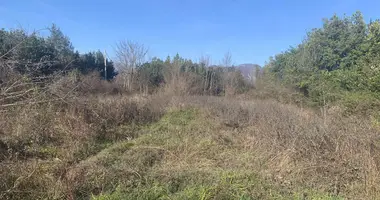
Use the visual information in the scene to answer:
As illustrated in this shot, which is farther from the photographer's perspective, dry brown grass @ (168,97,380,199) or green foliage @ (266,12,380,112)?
green foliage @ (266,12,380,112)

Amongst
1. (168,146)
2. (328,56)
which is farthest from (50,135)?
(328,56)

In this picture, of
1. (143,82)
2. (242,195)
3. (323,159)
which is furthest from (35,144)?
(143,82)

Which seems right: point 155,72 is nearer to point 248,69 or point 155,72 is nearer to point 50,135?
point 248,69

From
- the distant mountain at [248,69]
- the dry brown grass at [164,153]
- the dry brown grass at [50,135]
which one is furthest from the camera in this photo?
the distant mountain at [248,69]

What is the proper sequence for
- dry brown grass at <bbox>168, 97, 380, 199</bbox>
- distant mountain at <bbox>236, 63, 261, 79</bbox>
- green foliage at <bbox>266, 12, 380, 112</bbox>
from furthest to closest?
distant mountain at <bbox>236, 63, 261, 79</bbox> < green foliage at <bbox>266, 12, 380, 112</bbox> < dry brown grass at <bbox>168, 97, 380, 199</bbox>

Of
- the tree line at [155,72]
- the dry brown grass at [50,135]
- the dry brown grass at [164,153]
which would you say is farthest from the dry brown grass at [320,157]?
the tree line at [155,72]

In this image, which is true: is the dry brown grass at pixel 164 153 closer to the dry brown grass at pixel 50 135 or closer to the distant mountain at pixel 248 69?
the dry brown grass at pixel 50 135

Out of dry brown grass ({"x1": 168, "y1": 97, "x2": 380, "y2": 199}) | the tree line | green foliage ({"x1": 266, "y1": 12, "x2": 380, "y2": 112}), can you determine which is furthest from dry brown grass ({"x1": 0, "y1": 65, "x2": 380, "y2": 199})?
the tree line

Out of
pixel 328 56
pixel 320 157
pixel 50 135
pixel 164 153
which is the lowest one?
pixel 164 153

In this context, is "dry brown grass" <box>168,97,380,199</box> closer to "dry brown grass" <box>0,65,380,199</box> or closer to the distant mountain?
"dry brown grass" <box>0,65,380,199</box>

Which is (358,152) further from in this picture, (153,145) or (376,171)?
(153,145)

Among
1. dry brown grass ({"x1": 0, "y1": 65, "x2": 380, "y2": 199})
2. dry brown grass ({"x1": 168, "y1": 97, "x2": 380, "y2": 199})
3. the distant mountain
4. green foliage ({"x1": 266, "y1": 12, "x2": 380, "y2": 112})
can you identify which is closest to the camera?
dry brown grass ({"x1": 0, "y1": 65, "x2": 380, "y2": 199})

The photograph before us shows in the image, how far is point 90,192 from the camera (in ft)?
11.5

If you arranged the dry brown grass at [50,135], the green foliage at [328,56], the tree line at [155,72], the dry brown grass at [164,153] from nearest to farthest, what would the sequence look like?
1. the dry brown grass at [50,135]
2. the dry brown grass at [164,153]
3. the green foliage at [328,56]
4. the tree line at [155,72]
